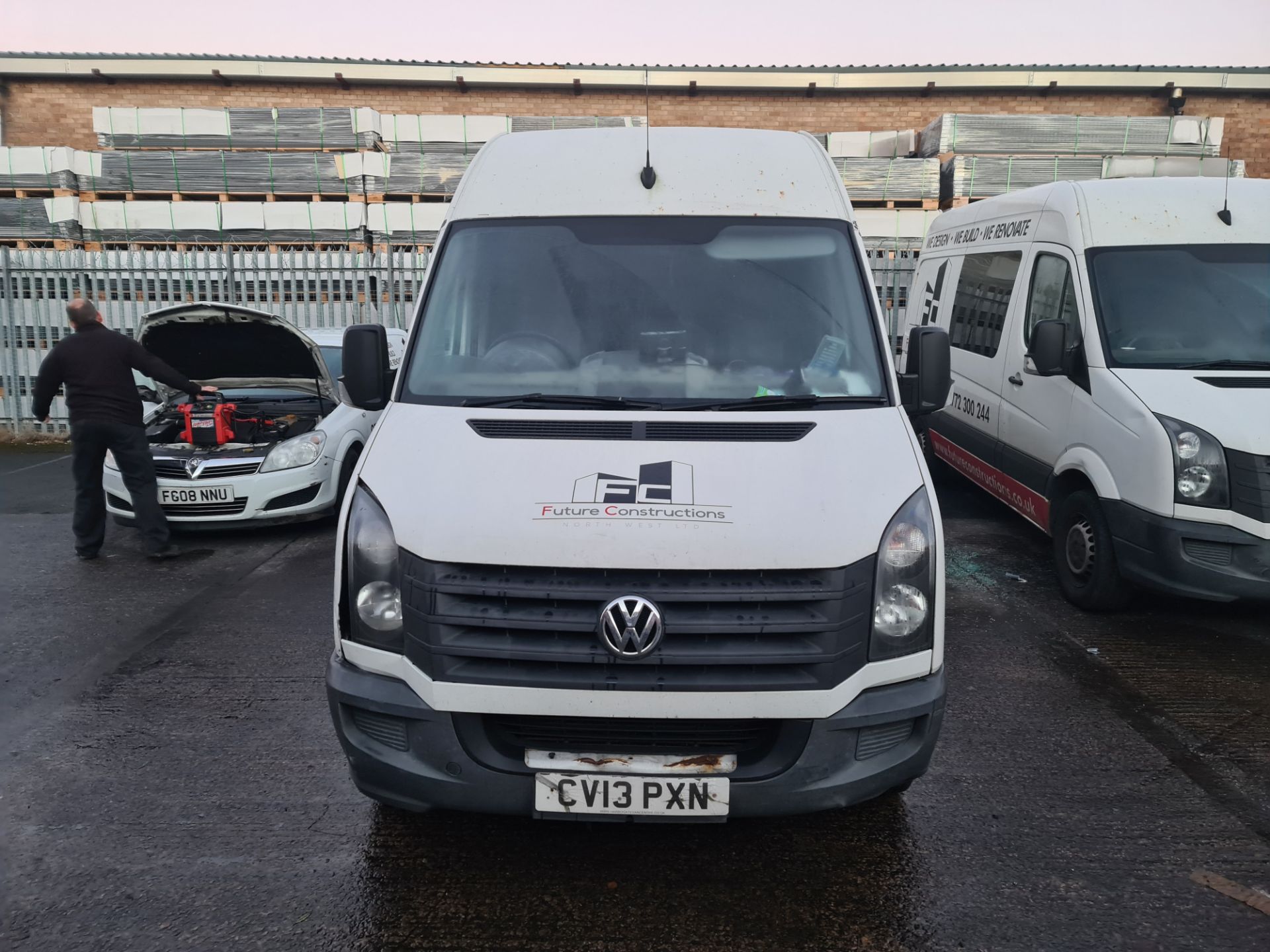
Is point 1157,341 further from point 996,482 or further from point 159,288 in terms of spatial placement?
point 159,288

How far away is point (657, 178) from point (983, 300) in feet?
13.8

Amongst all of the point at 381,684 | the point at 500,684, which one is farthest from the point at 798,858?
the point at 381,684

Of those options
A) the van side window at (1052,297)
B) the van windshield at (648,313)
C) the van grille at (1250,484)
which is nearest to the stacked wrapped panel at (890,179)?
the van side window at (1052,297)

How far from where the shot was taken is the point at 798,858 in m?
3.08

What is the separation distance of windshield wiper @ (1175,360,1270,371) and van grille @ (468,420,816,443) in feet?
10.4

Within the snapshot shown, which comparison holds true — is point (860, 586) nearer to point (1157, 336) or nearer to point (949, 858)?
point (949, 858)

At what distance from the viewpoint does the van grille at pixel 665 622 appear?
261 centimetres

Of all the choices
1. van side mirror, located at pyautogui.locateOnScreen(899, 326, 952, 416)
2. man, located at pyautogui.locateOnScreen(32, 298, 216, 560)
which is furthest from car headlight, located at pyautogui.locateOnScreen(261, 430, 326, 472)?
van side mirror, located at pyautogui.locateOnScreen(899, 326, 952, 416)

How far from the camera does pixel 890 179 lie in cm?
1511

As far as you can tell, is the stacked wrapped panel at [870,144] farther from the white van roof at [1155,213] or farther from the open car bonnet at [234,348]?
the open car bonnet at [234,348]

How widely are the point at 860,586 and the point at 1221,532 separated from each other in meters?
3.02

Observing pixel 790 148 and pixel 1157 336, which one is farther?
pixel 1157 336

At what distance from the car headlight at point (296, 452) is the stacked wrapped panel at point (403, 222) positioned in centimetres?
801

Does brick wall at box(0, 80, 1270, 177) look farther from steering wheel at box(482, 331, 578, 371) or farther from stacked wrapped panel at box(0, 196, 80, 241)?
steering wheel at box(482, 331, 578, 371)
